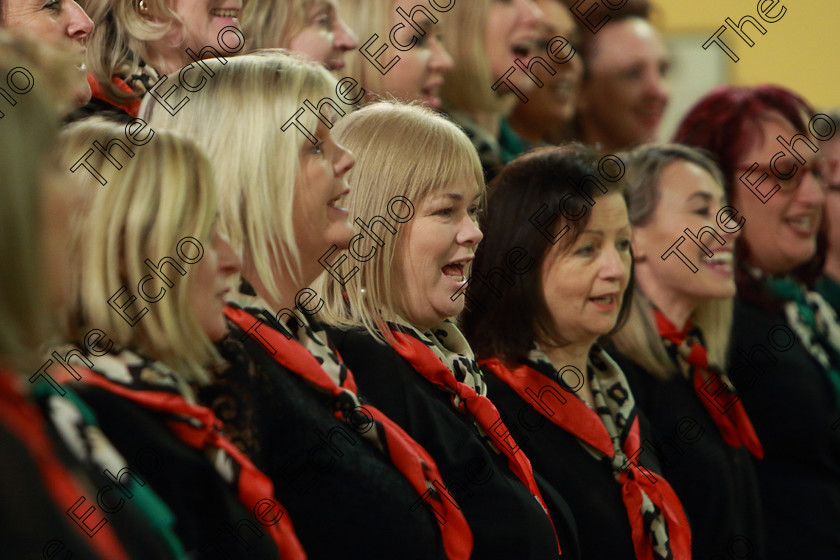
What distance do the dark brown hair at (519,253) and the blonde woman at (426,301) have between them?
195 millimetres

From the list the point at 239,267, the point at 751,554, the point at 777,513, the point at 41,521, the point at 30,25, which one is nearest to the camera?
the point at 41,521

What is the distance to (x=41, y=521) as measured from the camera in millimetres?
900

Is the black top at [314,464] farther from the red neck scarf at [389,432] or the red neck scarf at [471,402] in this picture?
the red neck scarf at [471,402]

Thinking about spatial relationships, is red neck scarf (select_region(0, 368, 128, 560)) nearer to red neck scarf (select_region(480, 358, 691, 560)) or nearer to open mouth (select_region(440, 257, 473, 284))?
open mouth (select_region(440, 257, 473, 284))

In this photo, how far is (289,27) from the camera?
2.49m

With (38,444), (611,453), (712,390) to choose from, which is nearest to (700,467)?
(712,390)

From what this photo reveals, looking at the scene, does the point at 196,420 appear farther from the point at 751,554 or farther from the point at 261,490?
the point at 751,554

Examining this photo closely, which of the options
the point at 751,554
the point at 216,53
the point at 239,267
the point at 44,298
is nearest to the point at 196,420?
the point at 239,267

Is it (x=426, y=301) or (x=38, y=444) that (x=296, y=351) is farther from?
(x=38, y=444)

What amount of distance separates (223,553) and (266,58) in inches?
32.2

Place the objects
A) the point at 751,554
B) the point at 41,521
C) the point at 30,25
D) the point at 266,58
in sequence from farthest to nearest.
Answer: the point at 751,554
the point at 30,25
the point at 266,58
the point at 41,521

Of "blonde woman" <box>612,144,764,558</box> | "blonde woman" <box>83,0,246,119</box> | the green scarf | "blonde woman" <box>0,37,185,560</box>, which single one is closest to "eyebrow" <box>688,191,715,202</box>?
"blonde woman" <box>612,144,764,558</box>

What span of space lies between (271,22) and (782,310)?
166cm

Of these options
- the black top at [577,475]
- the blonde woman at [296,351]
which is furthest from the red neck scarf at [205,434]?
the black top at [577,475]
